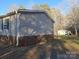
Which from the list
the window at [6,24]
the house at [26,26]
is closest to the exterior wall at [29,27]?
the house at [26,26]

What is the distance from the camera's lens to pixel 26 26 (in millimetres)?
26609

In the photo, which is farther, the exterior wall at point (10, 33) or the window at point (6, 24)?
the window at point (6, 24)

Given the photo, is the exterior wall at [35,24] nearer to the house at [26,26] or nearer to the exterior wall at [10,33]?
the house at [26,26]

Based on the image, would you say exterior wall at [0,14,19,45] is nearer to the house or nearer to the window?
the house

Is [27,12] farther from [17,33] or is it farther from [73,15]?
[73,15]

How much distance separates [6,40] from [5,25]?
1.94 meters

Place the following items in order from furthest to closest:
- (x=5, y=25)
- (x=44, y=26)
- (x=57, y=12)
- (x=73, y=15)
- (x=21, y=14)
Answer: (x=57, y=12) < (x=73, y=15) < (x=5, y=25) < (x=44, y=26) < (x=21, y=14)

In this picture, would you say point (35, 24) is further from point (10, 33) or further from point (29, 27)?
point (10, 33)

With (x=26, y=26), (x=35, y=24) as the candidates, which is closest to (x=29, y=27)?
(x=26, y=26)

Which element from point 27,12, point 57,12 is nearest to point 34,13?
point 27,12

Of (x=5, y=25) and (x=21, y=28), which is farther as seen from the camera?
Result: (x=5, y=25)

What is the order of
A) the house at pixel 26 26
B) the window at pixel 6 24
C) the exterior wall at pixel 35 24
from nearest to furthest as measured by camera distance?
the house at pixel 26 26
the exterior wall at pixel 35 24
the window at pixel 6 24

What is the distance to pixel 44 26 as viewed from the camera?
92.1 feet

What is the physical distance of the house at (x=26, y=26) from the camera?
2639cm
